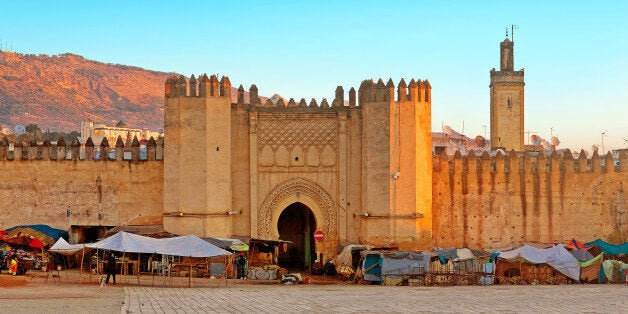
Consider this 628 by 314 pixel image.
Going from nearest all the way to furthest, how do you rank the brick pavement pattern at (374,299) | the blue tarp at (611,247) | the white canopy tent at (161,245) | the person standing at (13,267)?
the brick pavement pattern at (374,299) → the white canopy tent at (161,245) → the person standing at (13,267) → the blue tarp at (611,247)

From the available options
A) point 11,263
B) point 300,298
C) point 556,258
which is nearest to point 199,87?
point 11,263

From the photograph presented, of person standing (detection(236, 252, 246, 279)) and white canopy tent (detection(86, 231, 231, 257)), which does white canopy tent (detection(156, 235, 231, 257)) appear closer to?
white canopy tent (detection(86, 231, 231, 257))

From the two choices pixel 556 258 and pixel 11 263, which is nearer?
pixel 11 263

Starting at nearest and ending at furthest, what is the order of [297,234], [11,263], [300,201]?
[11,263] < [300,201] < [297,234]

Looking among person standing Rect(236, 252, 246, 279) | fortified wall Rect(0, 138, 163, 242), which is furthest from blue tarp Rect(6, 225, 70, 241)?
person standing Rect(236, 252, 246, 279)

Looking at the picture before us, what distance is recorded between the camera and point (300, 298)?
18.1m

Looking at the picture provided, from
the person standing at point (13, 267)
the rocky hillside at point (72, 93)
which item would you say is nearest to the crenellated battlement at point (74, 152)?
the person standing at point (13, 267)

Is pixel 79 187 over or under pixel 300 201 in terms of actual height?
over

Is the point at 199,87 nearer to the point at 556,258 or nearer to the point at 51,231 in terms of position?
the point at 51,231

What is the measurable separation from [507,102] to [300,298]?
45.4 metres

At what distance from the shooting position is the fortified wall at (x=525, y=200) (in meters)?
27.8

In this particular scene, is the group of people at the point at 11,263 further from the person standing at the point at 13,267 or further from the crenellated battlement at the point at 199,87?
the crenellated battlement at the point at 199,87

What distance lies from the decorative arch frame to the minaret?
117 feet

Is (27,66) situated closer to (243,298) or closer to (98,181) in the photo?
(98,181)
